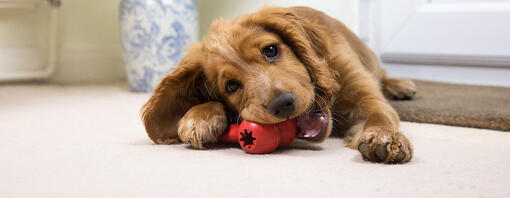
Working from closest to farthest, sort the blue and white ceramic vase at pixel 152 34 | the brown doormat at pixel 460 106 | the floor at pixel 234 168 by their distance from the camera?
the floor at pixel 234 168, the brown doormat at pixel 460 106, the blue and white ceramic vase at pixel 152 34

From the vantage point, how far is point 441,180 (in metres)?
1.30

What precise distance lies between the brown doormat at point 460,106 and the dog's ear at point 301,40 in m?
0.64

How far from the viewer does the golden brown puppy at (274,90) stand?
1.61 meters

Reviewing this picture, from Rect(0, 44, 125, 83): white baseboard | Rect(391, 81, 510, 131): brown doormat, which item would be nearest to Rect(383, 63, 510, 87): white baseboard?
Rect(391, 81, 510, 131): brown doormat

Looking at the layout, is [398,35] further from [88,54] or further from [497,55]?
[88,54]

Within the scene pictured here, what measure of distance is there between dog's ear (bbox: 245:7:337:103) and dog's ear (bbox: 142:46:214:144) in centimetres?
28

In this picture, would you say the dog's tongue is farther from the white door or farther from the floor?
the white door

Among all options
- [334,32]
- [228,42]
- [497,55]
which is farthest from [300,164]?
[497,55]

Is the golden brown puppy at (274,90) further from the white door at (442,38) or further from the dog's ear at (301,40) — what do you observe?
the white door at (442,38)

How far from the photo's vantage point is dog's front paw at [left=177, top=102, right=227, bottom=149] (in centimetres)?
181

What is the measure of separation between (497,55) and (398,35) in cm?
70

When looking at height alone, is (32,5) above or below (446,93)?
above

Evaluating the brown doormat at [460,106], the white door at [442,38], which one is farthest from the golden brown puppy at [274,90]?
the white door at [442,38]

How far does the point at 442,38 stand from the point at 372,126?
6.56 ft
